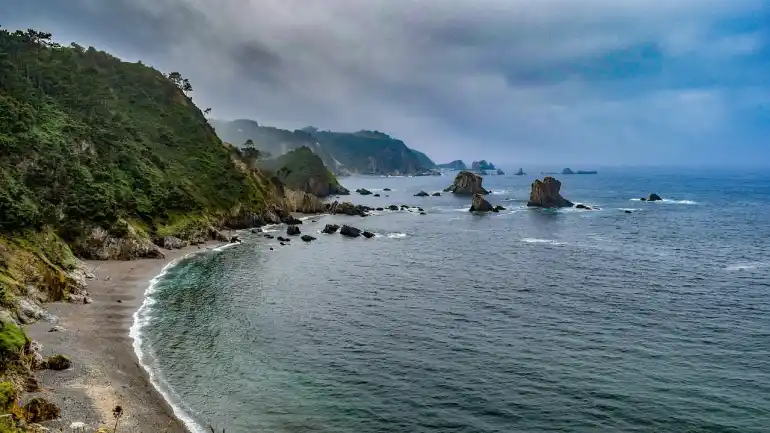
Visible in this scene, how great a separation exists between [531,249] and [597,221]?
5850 centimetres

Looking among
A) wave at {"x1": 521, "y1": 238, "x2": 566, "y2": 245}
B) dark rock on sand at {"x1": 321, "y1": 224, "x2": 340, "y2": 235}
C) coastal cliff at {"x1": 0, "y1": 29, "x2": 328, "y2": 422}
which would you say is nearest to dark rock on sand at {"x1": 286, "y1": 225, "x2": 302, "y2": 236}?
dark rock on sand at {"x1": 321, "y1": 224, "x2": 340, "y2": 235}

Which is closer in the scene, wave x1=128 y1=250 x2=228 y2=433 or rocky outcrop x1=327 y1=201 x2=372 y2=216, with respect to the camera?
wave x1=128 y1=250 x2=228 y2=433

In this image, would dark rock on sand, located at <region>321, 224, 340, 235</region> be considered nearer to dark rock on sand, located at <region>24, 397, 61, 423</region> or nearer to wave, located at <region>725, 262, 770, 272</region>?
wave, located at <region>725, 262, 770, 272</region>

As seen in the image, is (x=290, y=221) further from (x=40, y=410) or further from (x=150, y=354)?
(x=40, y=410)

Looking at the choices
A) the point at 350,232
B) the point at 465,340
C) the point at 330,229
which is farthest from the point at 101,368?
the point at 330,229

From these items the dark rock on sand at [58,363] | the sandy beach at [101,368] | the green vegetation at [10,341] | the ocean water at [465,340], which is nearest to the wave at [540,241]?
the ocean water at [465,340]

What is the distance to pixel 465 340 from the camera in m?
58.2

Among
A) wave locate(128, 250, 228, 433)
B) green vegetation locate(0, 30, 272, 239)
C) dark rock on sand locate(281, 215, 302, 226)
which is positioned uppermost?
green vegetation locate(0, 30, 272, 239)

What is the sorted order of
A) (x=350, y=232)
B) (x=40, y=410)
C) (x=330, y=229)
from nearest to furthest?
(x=40, y=410), (x=350, y=232), (x=330, y=229)

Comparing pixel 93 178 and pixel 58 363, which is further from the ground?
pixel 93 178

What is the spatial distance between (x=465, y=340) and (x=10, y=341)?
4275 centimetres

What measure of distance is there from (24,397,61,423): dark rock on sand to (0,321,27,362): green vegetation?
656cm

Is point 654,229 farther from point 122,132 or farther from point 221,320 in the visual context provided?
point 122,132

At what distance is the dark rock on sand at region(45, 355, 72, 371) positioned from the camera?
47.2m
